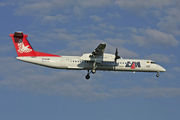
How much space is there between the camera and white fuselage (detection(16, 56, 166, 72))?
1658 inches

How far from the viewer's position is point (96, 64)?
1700 inches

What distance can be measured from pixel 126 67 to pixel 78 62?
7.13 meters

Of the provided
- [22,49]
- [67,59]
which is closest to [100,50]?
[67,59]

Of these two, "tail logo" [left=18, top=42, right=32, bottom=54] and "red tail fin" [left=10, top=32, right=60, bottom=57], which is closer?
"red tail fin" [left=10, top=32, right=60, bottom=57]

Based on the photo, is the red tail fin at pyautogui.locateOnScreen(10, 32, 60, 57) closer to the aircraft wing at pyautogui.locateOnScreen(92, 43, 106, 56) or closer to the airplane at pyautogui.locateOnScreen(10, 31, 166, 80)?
the airplane at pyautogui.locateOnScreen(10, 31, 166, 80)

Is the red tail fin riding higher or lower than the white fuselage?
higher

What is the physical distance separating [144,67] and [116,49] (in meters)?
5.97

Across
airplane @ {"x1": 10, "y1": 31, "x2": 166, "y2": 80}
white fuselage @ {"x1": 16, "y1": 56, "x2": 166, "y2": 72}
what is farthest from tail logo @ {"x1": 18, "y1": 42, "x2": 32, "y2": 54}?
white fuselage @ {"x1": 16, "y1": 56, "x2": 166, "y2": 72}

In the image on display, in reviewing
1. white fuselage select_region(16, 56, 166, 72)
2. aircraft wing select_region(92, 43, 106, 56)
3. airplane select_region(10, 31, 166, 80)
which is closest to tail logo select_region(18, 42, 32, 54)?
airplane select_region(10, 31, 166, 80)

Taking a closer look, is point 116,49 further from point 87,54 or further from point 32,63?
point 32,63

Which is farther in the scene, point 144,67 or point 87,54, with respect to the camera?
point 144,67

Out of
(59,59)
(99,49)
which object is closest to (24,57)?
(59,59)

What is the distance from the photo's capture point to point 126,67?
147ft

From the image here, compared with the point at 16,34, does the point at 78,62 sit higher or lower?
lower
